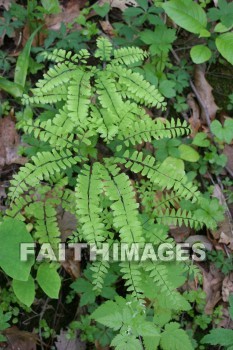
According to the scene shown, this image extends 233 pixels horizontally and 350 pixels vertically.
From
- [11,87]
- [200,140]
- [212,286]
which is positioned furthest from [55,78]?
[212,286]

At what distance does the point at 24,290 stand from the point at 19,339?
1.96 ft

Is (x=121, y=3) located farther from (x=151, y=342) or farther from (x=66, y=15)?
(x=151, y=342)

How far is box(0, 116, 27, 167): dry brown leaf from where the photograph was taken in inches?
148

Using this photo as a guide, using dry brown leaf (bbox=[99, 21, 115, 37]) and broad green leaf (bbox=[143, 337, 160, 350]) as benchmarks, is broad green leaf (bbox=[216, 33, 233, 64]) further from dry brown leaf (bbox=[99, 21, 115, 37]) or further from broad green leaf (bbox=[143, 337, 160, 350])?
broad green leaf (bbox=[143, 337, 160, 350])

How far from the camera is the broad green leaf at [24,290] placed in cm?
286

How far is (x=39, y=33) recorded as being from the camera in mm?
4207

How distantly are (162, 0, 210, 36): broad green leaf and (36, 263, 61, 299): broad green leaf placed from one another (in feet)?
7.87

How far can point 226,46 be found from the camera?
3809mm

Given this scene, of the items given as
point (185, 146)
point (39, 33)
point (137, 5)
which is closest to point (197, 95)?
point (185, 146)

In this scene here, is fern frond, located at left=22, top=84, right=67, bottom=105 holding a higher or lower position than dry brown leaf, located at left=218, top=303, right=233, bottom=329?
higher

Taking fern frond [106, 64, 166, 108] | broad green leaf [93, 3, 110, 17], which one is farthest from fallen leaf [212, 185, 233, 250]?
broad green leaf [93, 3, 110, 17]

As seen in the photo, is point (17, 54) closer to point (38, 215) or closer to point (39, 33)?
point (39, 33)

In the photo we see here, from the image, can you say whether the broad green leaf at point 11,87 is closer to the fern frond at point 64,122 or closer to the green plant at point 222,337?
the fern frond at point 64,122

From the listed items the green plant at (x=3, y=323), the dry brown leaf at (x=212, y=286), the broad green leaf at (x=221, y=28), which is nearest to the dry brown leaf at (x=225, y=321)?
the dry brown leaf at (x=212, y=286)
